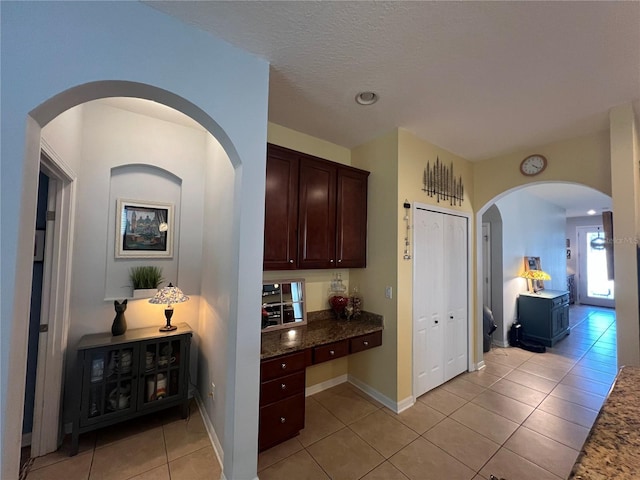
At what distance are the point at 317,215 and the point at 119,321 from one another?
6.64ft

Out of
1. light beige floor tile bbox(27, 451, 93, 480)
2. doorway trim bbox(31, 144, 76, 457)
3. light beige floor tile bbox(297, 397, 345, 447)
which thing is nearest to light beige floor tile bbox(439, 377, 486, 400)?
light beige floor tile bbox(297, 397, 345, 447)

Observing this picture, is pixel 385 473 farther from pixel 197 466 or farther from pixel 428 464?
pixel 197 466

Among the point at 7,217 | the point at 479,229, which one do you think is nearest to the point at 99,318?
the point at 7,217

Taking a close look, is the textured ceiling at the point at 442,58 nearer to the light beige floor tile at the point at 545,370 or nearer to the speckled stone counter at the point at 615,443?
the speckled stone counter at the point at 615,443

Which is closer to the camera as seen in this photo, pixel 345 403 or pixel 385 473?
pixel 385 473

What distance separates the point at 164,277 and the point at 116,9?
7.03 ft

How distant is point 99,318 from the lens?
227 cm

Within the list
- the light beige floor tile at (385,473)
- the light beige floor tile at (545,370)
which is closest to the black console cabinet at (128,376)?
the light beige floor tile at (385,473)

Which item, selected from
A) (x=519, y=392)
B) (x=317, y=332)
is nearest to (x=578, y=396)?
(x=519, y=392)

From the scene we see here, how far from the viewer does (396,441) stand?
208 cm

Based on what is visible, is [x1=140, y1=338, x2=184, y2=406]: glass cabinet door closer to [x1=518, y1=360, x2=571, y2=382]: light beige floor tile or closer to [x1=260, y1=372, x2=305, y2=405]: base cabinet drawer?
[x1=260, y1=372, x2=305, y2=405]: base cabinet drawer

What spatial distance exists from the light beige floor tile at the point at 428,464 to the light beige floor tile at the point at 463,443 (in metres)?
0.07

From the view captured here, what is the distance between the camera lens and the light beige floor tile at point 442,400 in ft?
8.29

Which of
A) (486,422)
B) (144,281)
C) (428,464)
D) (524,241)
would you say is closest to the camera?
(428,464)
